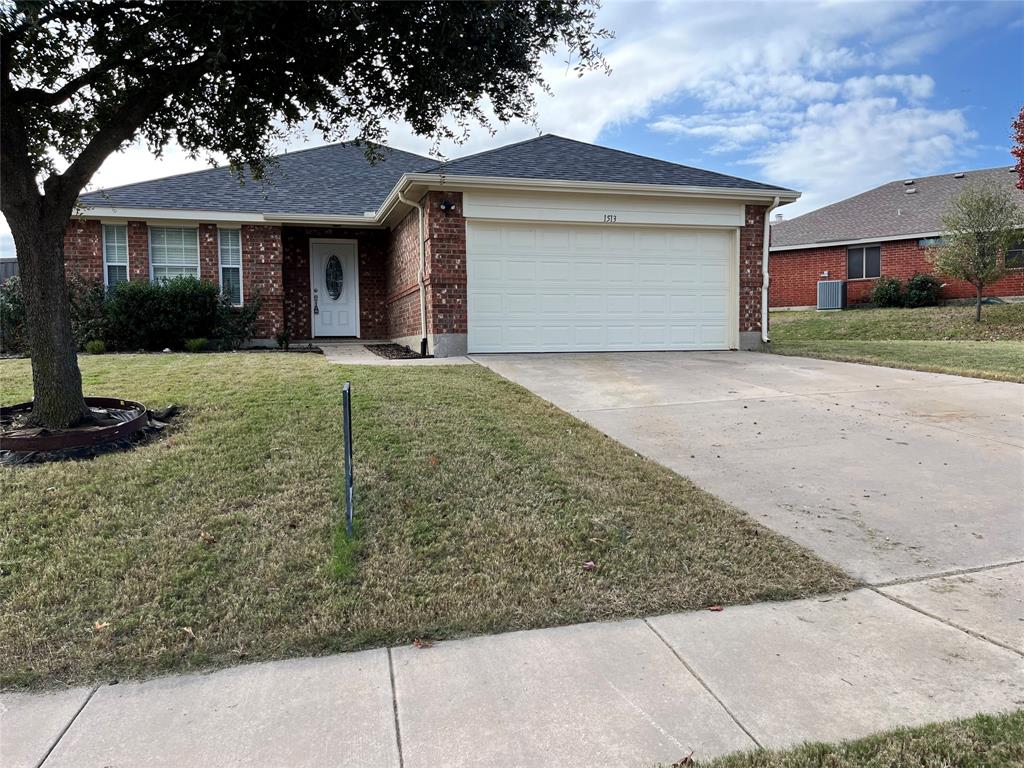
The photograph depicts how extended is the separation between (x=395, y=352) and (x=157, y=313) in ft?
14.8

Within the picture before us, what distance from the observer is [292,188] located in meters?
16.3

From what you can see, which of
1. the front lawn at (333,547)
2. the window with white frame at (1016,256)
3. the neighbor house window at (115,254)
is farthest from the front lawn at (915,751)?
the window with white frame at (1016,256)

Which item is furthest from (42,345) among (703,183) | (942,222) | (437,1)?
(942,222)

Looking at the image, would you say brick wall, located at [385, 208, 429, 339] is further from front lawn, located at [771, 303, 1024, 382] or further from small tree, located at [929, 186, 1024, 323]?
small tree, located at [929, 186, 1024, 323]

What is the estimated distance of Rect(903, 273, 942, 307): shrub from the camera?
21.4 m

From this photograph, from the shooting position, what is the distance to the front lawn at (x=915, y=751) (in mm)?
2225

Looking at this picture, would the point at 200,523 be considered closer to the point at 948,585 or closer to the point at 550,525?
the point at 550,525

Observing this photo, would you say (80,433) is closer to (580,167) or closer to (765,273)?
(580,167)

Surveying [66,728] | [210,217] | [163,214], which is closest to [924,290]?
[210,217]

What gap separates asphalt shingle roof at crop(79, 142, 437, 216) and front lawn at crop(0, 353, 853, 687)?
880 centimetres

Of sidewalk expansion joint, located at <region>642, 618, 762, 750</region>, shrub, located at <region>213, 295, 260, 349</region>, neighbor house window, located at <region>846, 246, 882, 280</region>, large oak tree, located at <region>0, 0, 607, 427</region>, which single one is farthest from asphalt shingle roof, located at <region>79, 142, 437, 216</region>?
neighbor house window, located at <region>846, 246, 882, 280</region>

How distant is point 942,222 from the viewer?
19.6m

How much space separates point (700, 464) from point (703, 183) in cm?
831

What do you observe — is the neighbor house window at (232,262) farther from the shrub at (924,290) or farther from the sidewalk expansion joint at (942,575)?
the shrub at (924,290)
